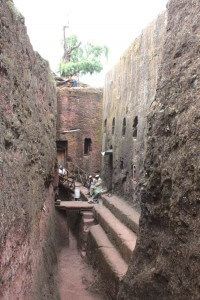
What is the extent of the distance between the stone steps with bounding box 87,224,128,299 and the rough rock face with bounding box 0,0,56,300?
5.40 ft

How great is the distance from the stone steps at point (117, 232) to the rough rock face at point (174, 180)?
2660 mm

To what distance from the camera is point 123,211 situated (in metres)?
11.1

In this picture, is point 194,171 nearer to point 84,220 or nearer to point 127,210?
point 127,210

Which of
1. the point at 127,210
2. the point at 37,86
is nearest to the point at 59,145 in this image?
the point at 127,210

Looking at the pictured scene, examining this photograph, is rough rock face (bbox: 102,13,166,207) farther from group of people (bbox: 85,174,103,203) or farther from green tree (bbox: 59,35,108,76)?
green tree (bbox: 59,35,108,76)

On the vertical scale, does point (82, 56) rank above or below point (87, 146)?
above

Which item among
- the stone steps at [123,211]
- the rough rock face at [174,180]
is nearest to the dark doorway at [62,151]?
the stone steps at [123,211]

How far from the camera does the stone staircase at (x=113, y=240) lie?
8312mm

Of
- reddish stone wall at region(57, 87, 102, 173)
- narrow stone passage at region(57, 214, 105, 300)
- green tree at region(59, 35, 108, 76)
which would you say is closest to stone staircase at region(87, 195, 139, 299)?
narrow stone passage at region(57, 214, 105, 300)

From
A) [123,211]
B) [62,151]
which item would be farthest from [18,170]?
[62,151]

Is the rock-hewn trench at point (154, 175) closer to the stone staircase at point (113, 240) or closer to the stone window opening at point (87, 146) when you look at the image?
the stone staircase at point (113, 240)

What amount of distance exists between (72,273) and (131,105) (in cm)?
647

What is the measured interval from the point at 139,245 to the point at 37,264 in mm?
2251

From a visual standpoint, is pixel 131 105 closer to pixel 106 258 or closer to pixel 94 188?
pixel 94 188
